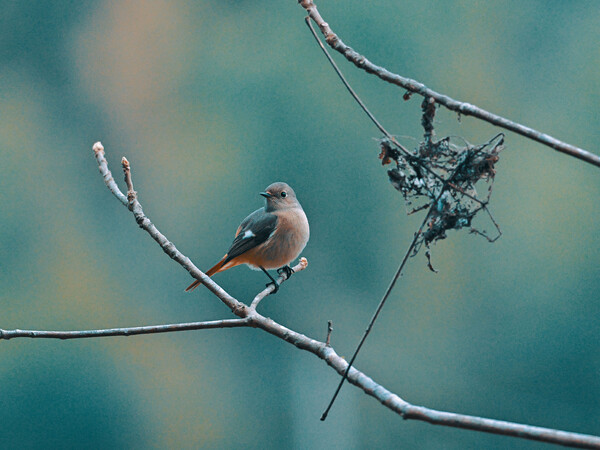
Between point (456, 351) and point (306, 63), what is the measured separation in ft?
52.0

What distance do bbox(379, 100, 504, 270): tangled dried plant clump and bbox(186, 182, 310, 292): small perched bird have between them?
1.84 m

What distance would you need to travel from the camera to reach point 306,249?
2633 cm

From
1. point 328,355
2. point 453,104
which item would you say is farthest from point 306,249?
point 453,104

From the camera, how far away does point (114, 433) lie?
1260 inches

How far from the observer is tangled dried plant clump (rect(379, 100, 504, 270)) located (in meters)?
1.95

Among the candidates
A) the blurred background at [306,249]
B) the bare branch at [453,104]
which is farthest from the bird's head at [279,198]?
the blurred background at [306,249]

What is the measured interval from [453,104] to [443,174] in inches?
16.0

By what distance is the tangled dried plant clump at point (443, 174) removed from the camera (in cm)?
195

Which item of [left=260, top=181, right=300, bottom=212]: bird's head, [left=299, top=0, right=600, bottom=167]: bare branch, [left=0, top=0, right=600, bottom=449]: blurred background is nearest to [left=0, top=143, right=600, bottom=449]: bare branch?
[left=299, top=0, right=600, bottom=167]: bare branch

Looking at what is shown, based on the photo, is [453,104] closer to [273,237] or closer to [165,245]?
[165,245]

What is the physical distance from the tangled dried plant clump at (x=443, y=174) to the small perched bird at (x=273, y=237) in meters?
1.84

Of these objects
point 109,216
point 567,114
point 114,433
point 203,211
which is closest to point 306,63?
point 203,211

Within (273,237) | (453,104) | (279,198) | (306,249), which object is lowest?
(453,104)

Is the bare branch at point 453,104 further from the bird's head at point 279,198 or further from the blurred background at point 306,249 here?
the blurred background at point 306,249
